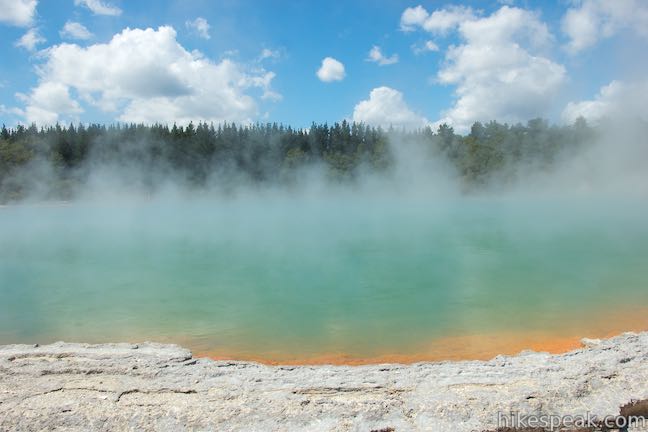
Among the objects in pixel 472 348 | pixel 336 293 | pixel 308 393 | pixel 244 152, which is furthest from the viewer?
pixel 244 152

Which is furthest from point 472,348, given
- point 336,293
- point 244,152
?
point 244,152

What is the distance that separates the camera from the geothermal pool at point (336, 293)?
4.99 m

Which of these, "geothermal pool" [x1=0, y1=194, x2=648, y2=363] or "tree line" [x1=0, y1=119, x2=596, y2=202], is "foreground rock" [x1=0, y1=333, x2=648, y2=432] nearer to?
"geothermal pool" [x1=0, y1=194, x2=648, y2=363]

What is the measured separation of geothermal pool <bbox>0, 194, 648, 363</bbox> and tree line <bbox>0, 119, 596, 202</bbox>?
96.4 ft

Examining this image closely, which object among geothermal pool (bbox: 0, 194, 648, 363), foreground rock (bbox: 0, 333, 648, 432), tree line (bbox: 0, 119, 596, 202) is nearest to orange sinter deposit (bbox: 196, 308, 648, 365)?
geothermal pool (bbox: 0, 194, 648, 363)

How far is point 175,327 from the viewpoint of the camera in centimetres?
Answer: 549

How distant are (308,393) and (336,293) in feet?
12.9

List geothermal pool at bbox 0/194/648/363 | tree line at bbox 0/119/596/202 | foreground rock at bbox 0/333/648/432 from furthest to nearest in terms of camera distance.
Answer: tree line at bbox 0/119/596/202 → geothermal pool at bbox 0/194/648/363 → foreground rock at bbox 0/333/648/432

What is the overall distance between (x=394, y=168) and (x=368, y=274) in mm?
38378

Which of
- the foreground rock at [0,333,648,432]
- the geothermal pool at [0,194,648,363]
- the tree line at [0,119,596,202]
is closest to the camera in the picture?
the foreground rock at [0,333,648,432]

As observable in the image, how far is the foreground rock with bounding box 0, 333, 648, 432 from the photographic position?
2592 millimetres

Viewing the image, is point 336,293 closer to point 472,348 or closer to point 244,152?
point 472,348

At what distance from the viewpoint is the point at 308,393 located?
9.46 feet

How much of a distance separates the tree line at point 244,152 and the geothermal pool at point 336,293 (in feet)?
96.4
